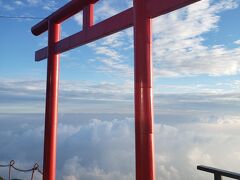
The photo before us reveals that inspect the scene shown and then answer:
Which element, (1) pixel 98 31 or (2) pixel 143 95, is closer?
(2) pixel 143 95

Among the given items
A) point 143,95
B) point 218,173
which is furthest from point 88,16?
point 218,173

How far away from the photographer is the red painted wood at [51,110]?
5.22 metres

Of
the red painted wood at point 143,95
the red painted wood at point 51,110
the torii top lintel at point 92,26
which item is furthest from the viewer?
the red painted wood at point 51,110

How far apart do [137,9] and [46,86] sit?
2744 mm

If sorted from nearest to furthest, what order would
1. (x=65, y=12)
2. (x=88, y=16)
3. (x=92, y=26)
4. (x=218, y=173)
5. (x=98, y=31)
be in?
(x=218, y=173) → (x=98, y=31) → (x=92, y=26) → (x=88, y=16) → (x=65, y=12)

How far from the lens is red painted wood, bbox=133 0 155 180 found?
3.13 m

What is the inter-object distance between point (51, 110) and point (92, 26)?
1.74 metres

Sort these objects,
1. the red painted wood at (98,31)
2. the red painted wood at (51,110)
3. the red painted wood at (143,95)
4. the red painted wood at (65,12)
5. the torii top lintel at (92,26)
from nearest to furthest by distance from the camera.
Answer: the red painted wood at (143,95)
the torii top lintel at (92,26)
the red painted wood at (98,31)
the red painted wood at (65,12)
the red painted wood at (51,110)

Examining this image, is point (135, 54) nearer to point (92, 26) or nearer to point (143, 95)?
point (143, 95)

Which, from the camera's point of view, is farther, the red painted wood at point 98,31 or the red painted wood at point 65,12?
the red painted wood at point 65,12

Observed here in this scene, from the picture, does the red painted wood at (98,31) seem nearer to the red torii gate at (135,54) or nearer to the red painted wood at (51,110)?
the red torii gate at (135,54)

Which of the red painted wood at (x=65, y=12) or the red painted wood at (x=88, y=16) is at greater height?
the red painted wood at (x=65, y=12)

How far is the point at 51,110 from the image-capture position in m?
5.29

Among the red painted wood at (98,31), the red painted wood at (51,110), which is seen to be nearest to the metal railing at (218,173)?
the red painted wood at (98,31)
